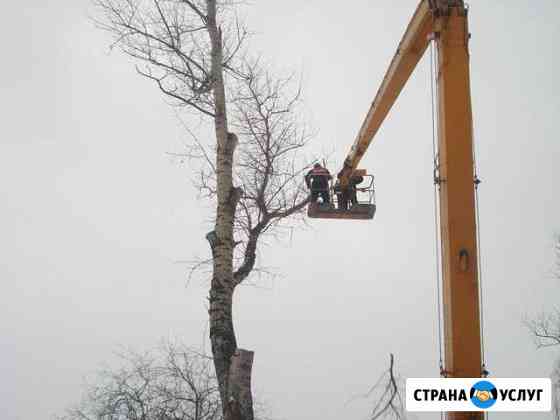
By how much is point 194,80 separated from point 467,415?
5442mm

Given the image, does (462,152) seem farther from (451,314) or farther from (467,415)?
(467,415)

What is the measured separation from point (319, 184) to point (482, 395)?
17.4 ft

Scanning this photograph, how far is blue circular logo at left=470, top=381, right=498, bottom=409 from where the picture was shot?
4523mm

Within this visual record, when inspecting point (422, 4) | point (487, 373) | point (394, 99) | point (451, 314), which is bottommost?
point (487, 373)

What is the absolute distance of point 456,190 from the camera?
16.2 ft

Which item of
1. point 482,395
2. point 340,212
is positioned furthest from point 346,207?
point 482,395

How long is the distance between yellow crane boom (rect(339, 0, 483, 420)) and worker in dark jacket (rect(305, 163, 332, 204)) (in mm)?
3735

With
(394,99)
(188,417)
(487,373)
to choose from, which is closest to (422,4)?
(394,99)

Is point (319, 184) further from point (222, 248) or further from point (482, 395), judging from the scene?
point (482, 395)

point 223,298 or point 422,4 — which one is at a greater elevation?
point 422,4

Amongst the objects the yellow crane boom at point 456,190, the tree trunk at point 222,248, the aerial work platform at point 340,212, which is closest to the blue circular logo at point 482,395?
the yellow crane boom at point 456,190

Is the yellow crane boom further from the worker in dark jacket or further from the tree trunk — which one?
the worker in dark jacket

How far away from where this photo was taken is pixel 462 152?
5020mm

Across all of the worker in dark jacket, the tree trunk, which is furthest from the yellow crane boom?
the worker in dark jacket
